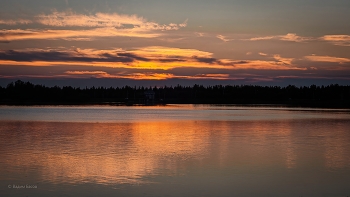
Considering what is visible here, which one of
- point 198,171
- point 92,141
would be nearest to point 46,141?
point 92,141

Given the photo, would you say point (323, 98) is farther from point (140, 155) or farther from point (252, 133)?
point (140, 155)

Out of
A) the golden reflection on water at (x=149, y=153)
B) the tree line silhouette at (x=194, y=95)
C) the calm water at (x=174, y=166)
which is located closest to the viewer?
the calm water at (x=174, y=166)

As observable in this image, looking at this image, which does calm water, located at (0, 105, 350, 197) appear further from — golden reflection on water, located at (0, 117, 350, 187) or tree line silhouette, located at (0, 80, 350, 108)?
tree line silhouette, located at (0, 80, 350, 108)

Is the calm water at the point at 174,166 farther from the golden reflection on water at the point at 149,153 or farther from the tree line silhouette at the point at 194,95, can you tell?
the tree line silhouette at the point at 194,95

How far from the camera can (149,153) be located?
16703 mm

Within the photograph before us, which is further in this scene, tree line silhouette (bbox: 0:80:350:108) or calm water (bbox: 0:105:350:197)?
tree line silhouette (bbox: 0:80:350:108)

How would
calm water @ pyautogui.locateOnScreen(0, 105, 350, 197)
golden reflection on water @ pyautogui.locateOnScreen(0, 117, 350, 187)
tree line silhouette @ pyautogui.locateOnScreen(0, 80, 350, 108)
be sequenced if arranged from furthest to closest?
tree line silhouette @ pyautogui.locateOnScreen(0, 80, 350, 108)
golden reflection on water @ pyautogui.locateOnScreen(0, 117, 350, 187)
calm water @ pyautogui.locateOnScreen(0, 105, 350, 197)

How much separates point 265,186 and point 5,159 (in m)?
8.29

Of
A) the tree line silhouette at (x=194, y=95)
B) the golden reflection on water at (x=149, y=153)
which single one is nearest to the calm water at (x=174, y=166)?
the golden reflection on water at (x=149, y=153)

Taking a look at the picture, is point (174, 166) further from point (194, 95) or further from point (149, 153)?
point (194, 95)

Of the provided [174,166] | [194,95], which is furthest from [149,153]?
[194,95]

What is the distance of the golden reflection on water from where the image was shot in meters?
13.0

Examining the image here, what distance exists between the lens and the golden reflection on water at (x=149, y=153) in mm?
13039

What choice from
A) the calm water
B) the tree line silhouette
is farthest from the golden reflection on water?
the tree line silhouette
